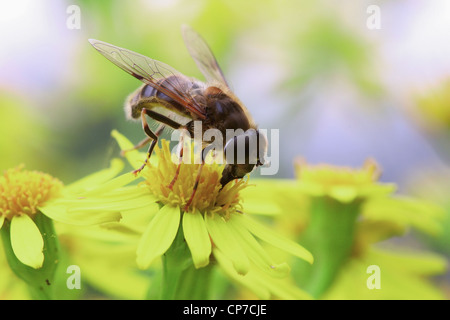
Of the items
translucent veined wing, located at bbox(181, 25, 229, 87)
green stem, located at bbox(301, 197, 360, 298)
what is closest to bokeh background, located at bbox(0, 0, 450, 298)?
translucent veined wing, located at bbox(181, 25, 229, 87)

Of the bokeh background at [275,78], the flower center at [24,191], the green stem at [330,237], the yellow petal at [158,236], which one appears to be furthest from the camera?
the bokeh background at [275,78]


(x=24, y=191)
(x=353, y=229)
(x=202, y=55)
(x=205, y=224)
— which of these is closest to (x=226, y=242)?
(x=205, y=224)

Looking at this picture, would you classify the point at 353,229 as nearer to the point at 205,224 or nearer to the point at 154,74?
the point at 205,224

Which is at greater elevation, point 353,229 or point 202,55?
point 202,55

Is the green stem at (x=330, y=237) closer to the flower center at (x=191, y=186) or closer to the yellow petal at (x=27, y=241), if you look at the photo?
the flower center at (x=191, y=186)

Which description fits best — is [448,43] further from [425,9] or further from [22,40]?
[22,40]

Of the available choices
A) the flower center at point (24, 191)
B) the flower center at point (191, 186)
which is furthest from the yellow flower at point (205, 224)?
Result: the flower center at point (24, 191)
